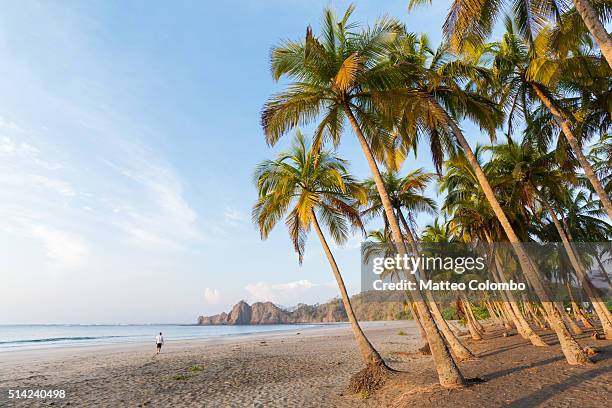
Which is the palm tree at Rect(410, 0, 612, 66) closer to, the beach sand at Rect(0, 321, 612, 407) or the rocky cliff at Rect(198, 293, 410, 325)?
the beach sand at Rect(0, 321, 612, 407)

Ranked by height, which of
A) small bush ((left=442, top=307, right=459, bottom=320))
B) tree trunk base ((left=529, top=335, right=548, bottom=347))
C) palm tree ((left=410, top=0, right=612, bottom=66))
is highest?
palm tree ((left=410, top=0, right=612, bottom=66))

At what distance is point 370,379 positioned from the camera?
409 inches

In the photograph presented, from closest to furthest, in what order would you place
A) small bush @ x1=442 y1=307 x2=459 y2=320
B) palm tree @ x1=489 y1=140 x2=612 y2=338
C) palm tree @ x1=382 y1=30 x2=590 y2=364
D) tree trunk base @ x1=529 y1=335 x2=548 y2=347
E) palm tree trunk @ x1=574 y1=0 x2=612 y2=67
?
palm tree trunk @ x1=574 y1=0 x2=612 y2=67
palm tree @ x1=382 y1=30 x2=590 y2=364
tree trunk base @ x1=529 y1=335 x2=548 y2=347
palm tree @ x1=489 y1=140 x2=612 y2=338
small bush @ x1=442 y1=307 x2=459 y2=320

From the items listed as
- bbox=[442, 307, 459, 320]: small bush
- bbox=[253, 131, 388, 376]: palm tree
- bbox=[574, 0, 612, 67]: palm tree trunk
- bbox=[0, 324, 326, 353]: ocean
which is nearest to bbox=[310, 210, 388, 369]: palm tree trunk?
bbox=[253, 131, 388, 376]: palm tree

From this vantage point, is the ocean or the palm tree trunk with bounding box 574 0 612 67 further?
the ocean

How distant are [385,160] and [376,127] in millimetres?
1665

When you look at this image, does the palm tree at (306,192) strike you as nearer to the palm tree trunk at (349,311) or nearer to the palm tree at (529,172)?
the palm tree trunk at (349,311)

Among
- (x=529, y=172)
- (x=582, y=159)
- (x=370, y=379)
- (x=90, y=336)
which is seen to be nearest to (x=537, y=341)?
(x=582, y=159)

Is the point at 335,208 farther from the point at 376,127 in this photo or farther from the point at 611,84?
the point at 611,84

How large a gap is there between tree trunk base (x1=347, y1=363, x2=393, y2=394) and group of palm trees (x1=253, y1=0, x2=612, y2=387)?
15 centimetres

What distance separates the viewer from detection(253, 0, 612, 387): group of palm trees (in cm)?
888

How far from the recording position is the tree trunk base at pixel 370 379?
400 inches

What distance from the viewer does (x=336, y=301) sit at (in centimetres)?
16775

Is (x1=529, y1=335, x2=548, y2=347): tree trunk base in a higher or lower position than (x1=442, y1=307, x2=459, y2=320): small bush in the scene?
lower
